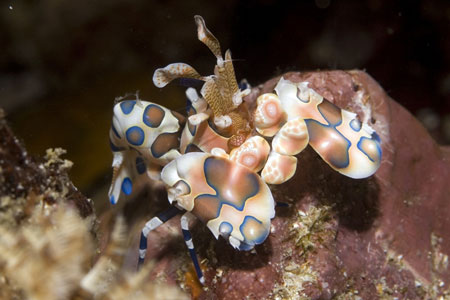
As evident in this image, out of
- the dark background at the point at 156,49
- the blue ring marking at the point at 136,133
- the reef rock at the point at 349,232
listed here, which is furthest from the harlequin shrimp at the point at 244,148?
the dark background at the point at 156,49

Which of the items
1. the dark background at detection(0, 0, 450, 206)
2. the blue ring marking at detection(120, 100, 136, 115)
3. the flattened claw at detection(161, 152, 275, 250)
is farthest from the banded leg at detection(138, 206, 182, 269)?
the dark background at detection(0, 0, 450, 206)

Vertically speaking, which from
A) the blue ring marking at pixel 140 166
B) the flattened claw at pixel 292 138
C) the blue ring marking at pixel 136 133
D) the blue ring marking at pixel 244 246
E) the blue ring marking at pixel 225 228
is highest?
the flattened claw at pixel 292 138

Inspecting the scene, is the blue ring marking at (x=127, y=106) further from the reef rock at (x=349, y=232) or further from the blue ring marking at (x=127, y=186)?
the reef rock at (x=349, y=232)

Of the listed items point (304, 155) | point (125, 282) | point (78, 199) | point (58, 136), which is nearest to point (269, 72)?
point (304, 155)

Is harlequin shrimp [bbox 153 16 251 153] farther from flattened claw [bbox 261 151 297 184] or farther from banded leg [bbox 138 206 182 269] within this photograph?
banded leg [bbox 138 206 182 269]

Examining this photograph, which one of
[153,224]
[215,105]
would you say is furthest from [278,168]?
[153,224]

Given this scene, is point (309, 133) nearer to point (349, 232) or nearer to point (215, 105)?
point (215, 105)

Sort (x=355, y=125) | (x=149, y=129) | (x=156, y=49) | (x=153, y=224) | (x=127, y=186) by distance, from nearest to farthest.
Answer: (x=355, y=125), (x=153, y=224), (x=149, y=129), (x=127, y=186), (x=156, y=49)
